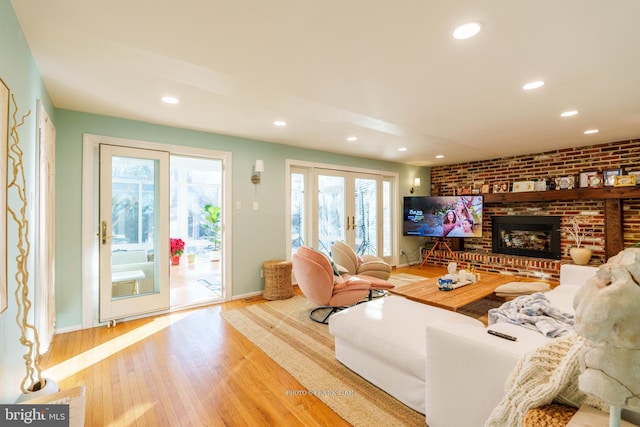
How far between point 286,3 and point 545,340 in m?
2.00

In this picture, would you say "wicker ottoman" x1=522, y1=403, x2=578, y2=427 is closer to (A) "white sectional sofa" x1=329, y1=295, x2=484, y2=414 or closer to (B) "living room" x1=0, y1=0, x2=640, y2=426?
(A) "white sectional sofa" x1=329, y1=295, x2=484, y2=414

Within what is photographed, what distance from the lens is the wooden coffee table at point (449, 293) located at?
2572mm

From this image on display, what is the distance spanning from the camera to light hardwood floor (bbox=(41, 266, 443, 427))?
1771mm

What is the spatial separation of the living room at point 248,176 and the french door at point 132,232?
0.62 ft

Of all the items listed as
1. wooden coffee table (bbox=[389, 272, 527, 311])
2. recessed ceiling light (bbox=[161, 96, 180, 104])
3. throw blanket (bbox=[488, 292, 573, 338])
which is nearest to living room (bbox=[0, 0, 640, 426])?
recessed ceiling light (bbox=[161, 96, 180, 104])

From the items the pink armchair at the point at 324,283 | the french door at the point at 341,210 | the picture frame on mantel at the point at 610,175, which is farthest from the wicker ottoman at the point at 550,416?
the picture frame on mantel at the point at 610,175

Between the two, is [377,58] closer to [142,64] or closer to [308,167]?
[142,64]

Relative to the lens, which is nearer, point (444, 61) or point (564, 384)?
point (564, 384)

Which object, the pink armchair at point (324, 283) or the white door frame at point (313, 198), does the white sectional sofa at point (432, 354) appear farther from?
the white door frame at point (313, 198)

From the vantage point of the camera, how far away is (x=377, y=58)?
6.63ft

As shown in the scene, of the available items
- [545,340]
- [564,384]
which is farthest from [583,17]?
[564,384]

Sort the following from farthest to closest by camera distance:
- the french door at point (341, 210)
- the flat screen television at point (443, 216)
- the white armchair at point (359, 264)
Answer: the flat screen television at point (443, 216), the french door at point (341, 210), the white armchair at point (359, 264)

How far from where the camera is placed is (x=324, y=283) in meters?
3.01

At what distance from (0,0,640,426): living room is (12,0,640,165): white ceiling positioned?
20cm
